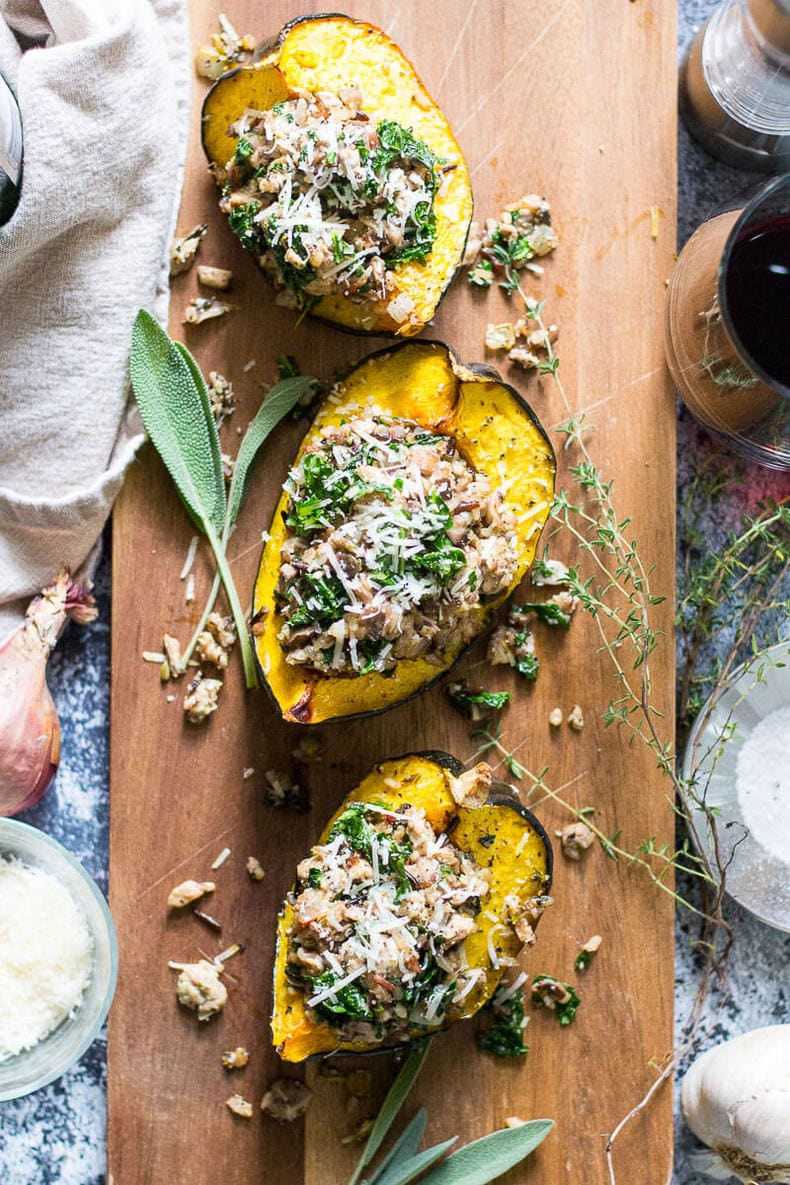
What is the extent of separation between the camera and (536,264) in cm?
208

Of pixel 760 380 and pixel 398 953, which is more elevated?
pixel 760 380

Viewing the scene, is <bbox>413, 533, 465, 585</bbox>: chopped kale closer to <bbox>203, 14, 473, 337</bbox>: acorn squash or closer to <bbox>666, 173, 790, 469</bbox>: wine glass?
<bbox>203, 14, 473, 337</bbox>: acorn squash

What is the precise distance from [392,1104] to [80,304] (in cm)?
147

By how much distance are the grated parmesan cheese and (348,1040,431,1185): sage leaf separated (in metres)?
0.55

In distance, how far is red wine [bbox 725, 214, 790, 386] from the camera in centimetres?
192

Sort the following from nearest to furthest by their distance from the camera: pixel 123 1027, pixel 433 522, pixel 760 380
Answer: pixel 433 522 < pixel 760 380 < pixel 123 1027

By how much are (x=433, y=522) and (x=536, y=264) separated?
609 mm

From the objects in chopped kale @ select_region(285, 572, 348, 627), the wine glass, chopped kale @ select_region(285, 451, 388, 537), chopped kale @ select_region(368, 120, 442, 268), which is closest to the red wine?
the wine glass

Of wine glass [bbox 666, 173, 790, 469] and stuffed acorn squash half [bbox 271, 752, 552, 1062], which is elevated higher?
wine glass [bbox 666, 173, 790, 469]

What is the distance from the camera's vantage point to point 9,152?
6.28ft

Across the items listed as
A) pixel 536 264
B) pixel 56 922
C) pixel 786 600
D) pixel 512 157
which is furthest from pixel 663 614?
pixel 56 922

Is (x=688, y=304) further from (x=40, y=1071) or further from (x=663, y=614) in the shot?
(x=40, y=1071)

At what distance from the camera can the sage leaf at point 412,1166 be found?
1.94m

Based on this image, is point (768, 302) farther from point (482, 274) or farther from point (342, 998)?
point (342, 998)
